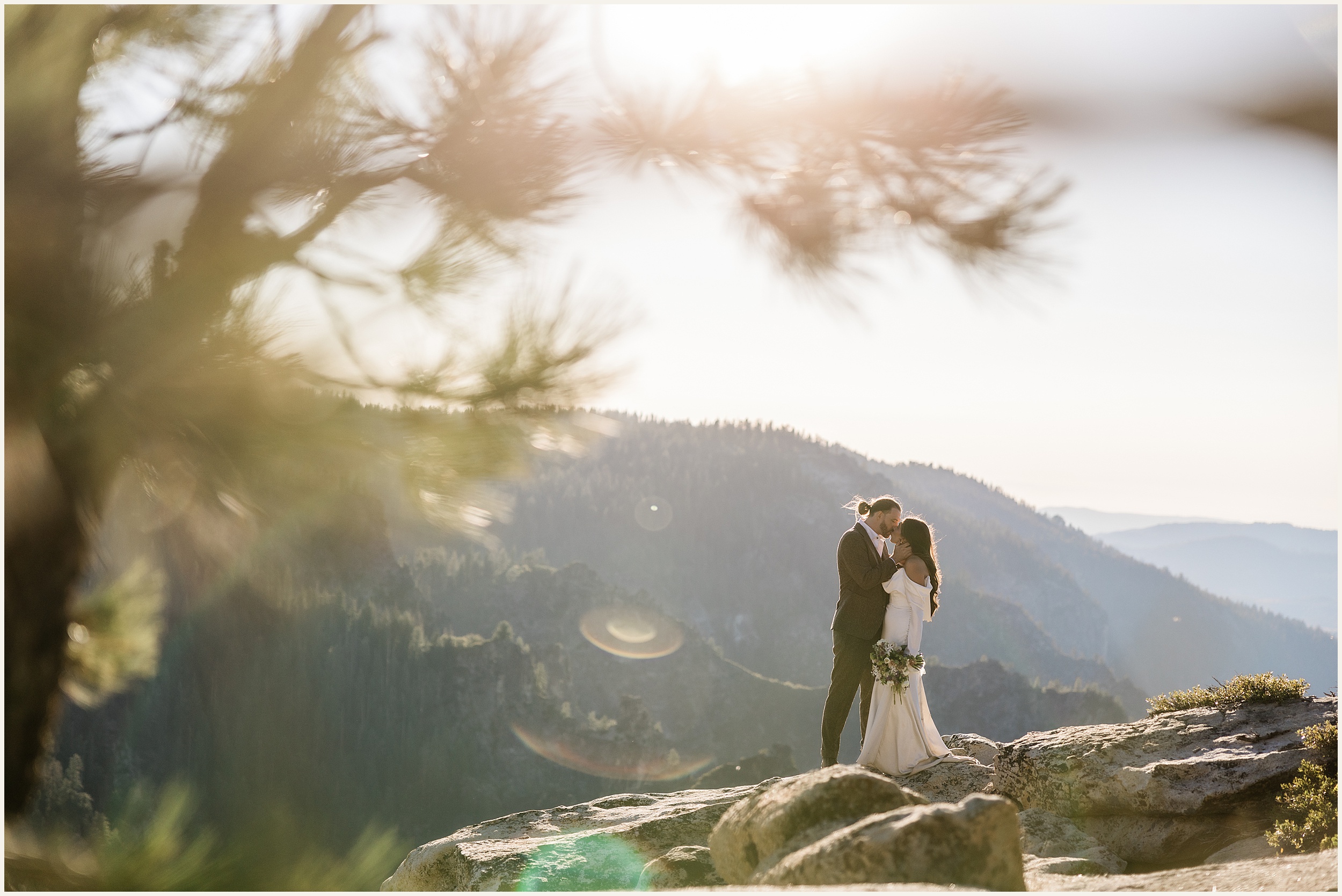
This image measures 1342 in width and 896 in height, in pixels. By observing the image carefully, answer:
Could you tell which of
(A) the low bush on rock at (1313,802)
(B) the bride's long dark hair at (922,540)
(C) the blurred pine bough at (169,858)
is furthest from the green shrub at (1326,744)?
(C) the blurred pine bough at (169,858)

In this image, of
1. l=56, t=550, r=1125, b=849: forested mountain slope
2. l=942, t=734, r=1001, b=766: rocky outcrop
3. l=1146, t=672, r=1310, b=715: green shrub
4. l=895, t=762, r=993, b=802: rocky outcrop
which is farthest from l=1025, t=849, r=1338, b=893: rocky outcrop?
l=56, t=550, r=1125, b=849: forested mountain slope

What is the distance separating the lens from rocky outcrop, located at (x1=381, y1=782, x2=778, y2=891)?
440 cm

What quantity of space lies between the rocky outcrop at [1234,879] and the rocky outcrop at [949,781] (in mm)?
1369

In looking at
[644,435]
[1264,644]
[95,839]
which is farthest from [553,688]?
[1264,644]

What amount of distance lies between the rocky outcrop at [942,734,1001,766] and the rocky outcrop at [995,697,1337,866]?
1.56 feet

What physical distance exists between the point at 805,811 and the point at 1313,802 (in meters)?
2.50

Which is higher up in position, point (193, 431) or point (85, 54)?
point (85, 54)

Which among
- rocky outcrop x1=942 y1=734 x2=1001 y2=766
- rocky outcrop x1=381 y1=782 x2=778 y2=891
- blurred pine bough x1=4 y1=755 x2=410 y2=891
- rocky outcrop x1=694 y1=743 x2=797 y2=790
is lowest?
rocky outcrop x1=694 y1=743 x2=797 y2=790

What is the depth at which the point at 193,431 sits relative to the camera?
104 inches

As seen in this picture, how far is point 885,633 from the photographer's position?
5.09 metres

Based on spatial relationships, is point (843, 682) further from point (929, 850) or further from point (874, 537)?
point (929, 850)

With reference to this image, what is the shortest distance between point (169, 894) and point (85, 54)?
2599 millimetres

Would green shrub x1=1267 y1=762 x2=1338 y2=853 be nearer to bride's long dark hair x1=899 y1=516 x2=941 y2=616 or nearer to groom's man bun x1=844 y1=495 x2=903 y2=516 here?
bride's long dark hair x1=899 y1=516 x2=941 y2=616

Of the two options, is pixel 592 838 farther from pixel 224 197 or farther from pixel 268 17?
pixel 268 17
